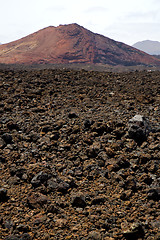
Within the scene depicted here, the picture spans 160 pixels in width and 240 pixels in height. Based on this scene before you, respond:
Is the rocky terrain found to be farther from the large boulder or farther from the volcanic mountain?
the volcanic mountain

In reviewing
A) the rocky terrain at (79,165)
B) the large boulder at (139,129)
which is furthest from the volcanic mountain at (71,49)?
the large boulder at (139,129)

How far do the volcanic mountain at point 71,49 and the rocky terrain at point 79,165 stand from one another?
40641 millimetres

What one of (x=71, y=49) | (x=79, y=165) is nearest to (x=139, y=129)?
(x=79, y=165)

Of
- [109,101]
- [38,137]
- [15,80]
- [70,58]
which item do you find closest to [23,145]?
[38,137]

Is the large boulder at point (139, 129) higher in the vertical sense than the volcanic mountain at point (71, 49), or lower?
lower

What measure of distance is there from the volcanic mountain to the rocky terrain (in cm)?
4064

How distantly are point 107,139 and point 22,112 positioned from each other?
107 inches

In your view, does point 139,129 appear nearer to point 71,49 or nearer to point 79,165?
point 79,165

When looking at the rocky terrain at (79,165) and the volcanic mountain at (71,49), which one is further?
the volcanic mountain at (71,49)

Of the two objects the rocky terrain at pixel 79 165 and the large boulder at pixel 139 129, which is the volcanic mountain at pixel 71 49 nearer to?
the rocky terrain at pixel 79 165

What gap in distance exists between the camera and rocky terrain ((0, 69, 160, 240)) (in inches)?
110

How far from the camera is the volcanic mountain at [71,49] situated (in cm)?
4856

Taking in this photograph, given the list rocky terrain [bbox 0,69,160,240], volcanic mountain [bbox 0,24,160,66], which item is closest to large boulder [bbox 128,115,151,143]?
rocky terrain [bbox 0,69,160,240]

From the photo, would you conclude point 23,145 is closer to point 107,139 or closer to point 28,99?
point 107,139
